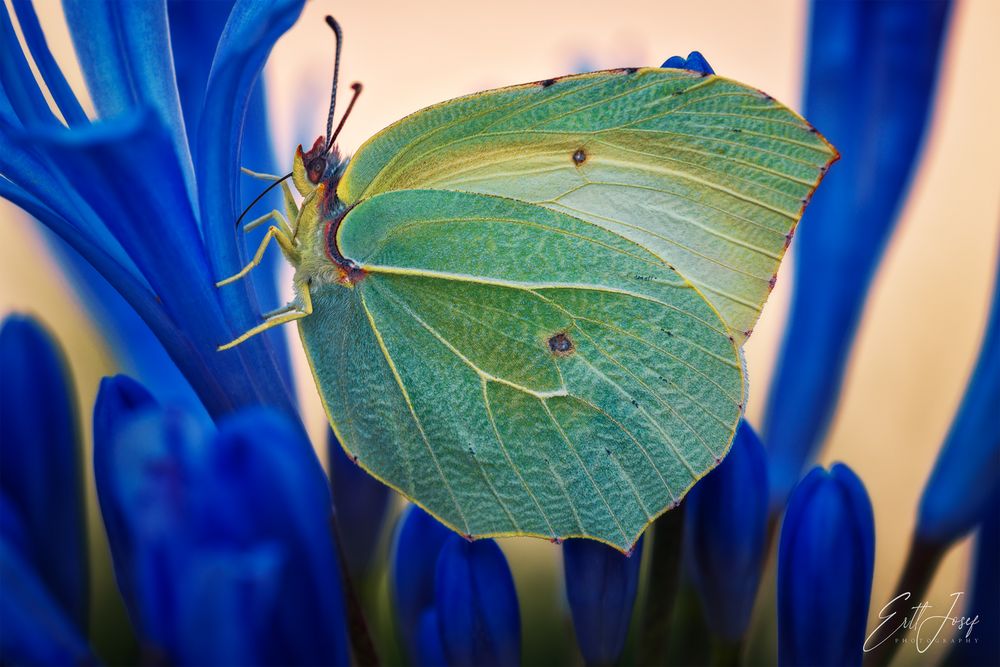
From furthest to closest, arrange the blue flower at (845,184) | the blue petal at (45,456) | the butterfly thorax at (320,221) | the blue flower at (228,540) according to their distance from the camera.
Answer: the blue flower at (845,184) → the butterfly thorax at (320,221) → the blue petal at (45,456) → the blue flower at (228,540)

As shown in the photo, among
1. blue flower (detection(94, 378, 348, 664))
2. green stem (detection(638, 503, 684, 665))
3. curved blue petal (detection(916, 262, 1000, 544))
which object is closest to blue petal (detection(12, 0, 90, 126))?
blue flower (detection(94, 378, 348, 664))

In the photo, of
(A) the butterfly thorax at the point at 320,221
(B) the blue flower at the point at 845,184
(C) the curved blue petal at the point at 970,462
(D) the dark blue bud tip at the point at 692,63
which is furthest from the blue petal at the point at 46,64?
(C) the curved blue petal at the point at 970,462

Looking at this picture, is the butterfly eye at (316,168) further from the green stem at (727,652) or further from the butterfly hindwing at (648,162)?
the green stem at (727,652)

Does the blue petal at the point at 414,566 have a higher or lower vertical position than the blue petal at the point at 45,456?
lower

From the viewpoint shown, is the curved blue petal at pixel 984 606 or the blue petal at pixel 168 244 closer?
the blue petal at pixel 168 244

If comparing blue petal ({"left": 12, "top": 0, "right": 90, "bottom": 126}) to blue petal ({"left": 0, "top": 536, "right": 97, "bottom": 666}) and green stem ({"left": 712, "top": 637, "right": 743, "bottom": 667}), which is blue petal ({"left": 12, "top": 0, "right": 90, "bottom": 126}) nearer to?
blue petal ({"left": 0, "top": 536, "right": 97, "bottom": 666})

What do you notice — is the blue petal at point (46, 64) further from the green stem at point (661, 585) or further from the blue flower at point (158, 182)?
the green stem at point (661, 585)

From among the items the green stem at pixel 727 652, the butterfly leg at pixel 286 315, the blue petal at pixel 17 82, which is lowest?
the green stem at pixel 727 652

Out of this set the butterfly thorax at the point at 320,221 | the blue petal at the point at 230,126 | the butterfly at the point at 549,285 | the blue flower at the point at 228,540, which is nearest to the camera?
the blue flower at the point at 228,540
